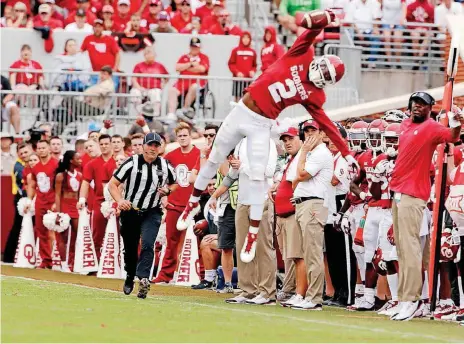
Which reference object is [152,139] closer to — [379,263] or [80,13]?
[379,263]

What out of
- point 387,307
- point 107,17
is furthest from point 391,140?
point 107,17

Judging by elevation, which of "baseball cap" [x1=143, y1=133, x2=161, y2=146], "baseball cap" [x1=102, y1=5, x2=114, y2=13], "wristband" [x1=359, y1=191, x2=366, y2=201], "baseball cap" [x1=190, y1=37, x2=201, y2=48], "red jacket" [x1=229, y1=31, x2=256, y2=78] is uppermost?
"baseball cap" [x1=102, y1=5, x2=114, y2=13]

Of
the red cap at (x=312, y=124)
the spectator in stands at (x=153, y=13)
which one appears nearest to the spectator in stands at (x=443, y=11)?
the spectator in stands at (x=153, y=13)

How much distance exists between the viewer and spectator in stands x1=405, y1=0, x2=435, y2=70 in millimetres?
27498

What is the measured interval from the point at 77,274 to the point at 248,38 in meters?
7.24

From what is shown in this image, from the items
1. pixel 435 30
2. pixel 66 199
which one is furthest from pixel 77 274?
pixel 435 30

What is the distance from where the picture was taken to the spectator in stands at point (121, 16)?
28094 millimetres

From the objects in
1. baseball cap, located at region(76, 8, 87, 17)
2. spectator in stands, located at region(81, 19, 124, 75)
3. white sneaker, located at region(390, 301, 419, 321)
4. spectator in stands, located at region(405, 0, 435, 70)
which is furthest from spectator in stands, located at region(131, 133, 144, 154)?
spectator in stands, located at region(405, 0, 435, 70)

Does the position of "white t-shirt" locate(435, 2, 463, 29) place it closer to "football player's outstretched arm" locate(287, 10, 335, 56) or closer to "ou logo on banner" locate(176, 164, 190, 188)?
"ou logo on banner" locate(176, 164, 190, 188)

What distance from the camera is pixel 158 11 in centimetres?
2877

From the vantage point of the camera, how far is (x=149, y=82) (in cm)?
2561

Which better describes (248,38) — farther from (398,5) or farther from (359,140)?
(359,140)

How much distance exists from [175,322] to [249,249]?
8.57ft

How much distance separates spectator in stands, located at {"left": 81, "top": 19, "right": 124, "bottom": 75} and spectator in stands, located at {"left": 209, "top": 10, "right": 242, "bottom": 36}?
2421 mm
